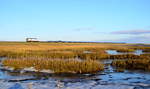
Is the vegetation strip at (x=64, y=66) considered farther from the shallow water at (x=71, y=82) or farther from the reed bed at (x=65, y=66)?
the shallow water at (x=71, y=82)

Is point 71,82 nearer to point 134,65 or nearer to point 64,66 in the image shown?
point 64,66

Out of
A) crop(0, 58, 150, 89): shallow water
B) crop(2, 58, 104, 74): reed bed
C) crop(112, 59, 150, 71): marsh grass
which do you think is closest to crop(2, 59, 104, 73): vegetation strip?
crop(2, 58, 104, 74): reed bed

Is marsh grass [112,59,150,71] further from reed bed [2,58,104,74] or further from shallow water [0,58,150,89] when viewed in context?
reed bed [2,58,104,74]

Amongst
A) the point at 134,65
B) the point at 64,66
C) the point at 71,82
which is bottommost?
the point at 71,82

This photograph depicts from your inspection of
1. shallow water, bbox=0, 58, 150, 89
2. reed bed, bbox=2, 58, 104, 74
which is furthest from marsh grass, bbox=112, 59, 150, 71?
reed bed, bbox=2, 58, 104, 74

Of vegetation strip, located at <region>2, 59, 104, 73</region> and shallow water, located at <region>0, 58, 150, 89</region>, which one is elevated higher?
vegetation strip, located at <region>2, 59, 104, 73</region>

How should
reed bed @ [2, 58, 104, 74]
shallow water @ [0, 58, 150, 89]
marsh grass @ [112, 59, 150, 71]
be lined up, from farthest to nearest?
1. marsh grass @ [112, 59, 150, 71]
2. reed bed @ [2, 58, 104, 74]
3. shallow water @ [0, 58, 150, 89]

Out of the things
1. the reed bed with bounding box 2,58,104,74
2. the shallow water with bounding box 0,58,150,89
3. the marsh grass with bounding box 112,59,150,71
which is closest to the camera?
the shallow water with bounding box 0,58,150,89

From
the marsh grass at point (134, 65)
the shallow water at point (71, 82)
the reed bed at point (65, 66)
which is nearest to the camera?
the shallow water at point (71, 82)

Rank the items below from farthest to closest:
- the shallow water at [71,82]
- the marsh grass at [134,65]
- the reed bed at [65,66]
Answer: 1. the marsh grass at [134,65]
2. the reed bed at [65,66]
3. the shallow water at [71,82]

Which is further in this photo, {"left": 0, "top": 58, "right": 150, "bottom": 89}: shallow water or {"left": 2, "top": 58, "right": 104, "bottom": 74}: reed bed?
{"left": 2, "top": 58, "right": 104, "bottom": 74}: reed bed

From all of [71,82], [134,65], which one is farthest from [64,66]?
[134,65]

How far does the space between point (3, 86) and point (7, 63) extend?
1039cm

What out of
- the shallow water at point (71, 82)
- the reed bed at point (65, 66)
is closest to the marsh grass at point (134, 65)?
the shallow water at point (71, 82)
